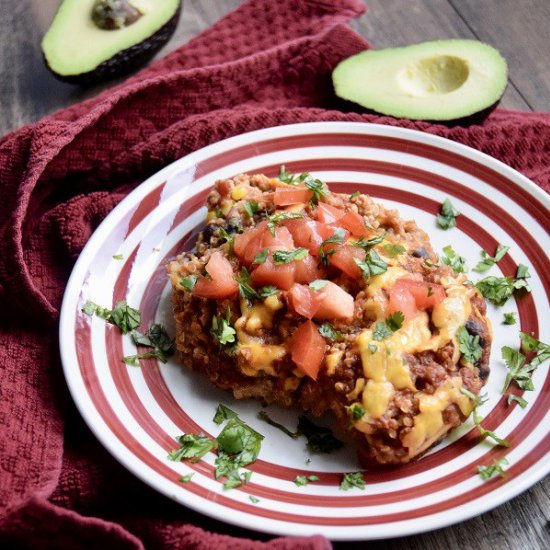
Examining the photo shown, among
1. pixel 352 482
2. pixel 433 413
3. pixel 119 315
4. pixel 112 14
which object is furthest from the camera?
pixel 112 14

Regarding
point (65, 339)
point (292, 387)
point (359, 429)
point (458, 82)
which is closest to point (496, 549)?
point (359, 429)

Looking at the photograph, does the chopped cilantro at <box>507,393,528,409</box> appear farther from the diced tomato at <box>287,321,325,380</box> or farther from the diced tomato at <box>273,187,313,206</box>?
the diced tomato at <box>273,187,313,206</box>

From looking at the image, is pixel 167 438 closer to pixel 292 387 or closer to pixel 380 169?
pixel 292 387

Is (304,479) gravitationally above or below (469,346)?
below

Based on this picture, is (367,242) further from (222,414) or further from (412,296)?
(222,414)

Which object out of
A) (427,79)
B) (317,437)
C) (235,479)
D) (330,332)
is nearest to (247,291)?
(330,332)

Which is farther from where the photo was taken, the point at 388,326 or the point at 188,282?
the point at 188,282

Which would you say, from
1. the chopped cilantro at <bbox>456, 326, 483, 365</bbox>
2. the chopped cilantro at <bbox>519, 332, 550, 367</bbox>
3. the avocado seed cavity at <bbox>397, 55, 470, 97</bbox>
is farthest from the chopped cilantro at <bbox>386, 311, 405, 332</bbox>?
the avocado seed cavity at <bbox>397, 55, 470, 97</bbox>

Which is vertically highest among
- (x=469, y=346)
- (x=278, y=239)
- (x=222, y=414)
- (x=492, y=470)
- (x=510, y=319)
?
(x=278, y=239)
